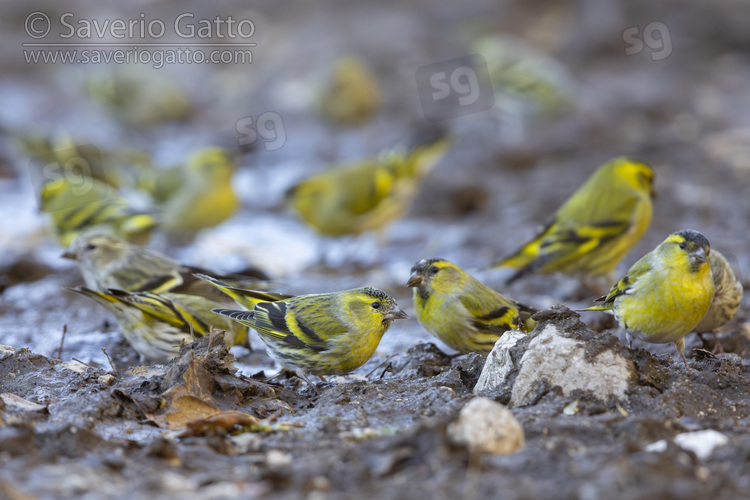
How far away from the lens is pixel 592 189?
692cm

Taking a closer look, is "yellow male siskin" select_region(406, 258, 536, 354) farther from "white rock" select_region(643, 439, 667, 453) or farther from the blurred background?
"white rock" select_region(643, 439, 667, 453)

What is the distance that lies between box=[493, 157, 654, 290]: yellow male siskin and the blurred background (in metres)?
0.32

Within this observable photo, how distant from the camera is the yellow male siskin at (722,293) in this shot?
4863mm

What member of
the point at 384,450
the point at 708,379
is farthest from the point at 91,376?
the point at 708,379

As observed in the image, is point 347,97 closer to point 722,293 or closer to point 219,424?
point 722,293

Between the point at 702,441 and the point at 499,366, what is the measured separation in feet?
3.59

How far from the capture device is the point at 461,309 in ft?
16.4

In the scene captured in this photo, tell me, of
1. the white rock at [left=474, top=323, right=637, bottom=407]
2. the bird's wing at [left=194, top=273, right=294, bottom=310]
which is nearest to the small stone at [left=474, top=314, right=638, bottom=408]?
the white rock at [left=474, top=323, right=637, bottom=407]

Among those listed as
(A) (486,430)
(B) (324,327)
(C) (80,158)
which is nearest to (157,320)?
(B) (324,327)

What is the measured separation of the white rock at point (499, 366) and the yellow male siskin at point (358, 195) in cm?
460

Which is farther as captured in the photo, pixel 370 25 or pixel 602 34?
pixel 370 25

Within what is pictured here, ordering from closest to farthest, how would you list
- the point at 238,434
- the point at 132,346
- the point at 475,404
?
1. the point at 475,404
2. the point at 238,434
3. the point at 132,346

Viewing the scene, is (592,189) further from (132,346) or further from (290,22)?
(290,22)

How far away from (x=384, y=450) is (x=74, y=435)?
1.24 meters
